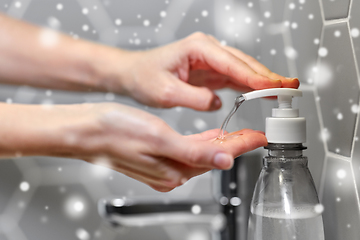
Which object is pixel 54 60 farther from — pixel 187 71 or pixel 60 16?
pixel 187 71

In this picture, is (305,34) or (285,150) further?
(305,34)

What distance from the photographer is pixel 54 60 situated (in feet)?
1.71

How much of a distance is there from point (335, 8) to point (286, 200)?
0.76ft

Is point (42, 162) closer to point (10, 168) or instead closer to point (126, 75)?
point (10, 168)

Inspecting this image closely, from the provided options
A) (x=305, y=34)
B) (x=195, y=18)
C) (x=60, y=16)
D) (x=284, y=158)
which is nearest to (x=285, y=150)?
(x=284, y=158)

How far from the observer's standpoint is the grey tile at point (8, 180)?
557 millimetres

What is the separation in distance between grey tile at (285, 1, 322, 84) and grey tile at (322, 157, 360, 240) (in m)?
0.15

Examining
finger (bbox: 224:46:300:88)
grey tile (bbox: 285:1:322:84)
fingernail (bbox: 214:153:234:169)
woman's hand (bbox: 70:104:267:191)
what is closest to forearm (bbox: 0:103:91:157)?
woman's hand (bbox: 70:104:267:191)

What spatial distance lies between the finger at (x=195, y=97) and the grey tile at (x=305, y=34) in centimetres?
15

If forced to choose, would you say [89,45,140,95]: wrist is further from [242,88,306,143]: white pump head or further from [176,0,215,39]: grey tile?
[242,88,306,143]: white pump head

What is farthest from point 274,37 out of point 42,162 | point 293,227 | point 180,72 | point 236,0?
point 42,162

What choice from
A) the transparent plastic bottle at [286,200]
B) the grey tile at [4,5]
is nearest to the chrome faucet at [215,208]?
the transparent plastic bottle at [286,200]

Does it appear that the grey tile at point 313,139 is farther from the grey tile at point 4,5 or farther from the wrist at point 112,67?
the grey tile at point 4,5

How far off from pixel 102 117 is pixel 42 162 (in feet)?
1.09
